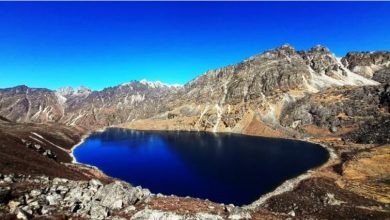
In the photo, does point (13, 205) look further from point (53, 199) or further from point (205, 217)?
point (205, 217)

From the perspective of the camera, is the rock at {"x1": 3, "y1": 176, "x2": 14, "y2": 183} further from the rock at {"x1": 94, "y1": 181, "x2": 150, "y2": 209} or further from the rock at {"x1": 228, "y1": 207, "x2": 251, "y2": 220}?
the rock at {"x1": 228, "y1": 207, "x2": 251, "y2": 220}

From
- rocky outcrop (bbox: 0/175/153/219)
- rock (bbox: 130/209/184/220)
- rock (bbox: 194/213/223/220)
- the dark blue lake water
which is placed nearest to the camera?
rocky outcrop (bbox: 0/175/153/219)

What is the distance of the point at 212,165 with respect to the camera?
12275cm

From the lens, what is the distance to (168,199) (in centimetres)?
3941

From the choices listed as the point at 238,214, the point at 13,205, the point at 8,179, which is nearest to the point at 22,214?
the point at 13,205

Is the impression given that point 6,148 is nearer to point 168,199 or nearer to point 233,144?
point 168,199

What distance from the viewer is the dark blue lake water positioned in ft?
293

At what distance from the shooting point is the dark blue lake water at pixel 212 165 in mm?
89250

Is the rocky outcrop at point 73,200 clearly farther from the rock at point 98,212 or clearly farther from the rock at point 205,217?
the rock at point 205,217

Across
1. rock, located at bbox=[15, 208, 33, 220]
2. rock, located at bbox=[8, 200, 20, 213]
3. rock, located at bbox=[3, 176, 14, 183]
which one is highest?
rock, located at bbox=[3, 176, 14, 183]

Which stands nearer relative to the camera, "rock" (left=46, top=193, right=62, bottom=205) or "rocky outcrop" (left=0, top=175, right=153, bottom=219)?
"rocky outcrop" (left=0, top=175, right=153, bottom=219)

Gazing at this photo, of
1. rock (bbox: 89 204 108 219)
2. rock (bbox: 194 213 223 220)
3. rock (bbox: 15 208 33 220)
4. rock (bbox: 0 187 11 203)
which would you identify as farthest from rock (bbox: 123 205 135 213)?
rock (bbox: 0 187 11 203)

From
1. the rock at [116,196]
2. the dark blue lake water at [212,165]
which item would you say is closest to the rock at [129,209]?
the rock at [116,196]

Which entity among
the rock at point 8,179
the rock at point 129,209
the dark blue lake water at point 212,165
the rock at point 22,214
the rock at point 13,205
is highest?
the rock at point 8,179
